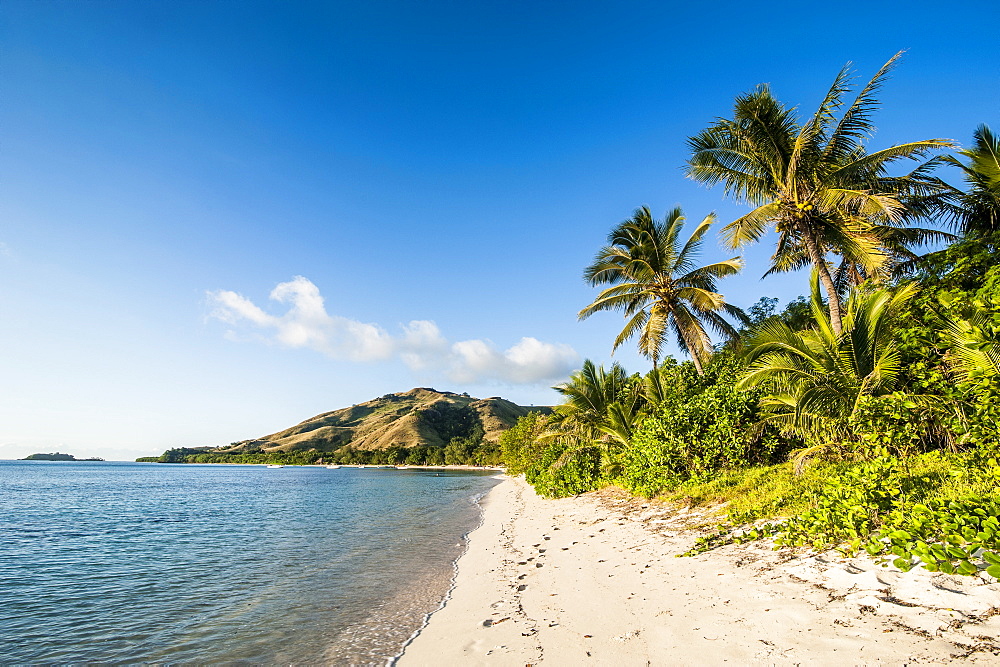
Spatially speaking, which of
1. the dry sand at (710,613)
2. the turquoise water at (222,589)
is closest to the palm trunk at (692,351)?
the turquoise water at (222,589)

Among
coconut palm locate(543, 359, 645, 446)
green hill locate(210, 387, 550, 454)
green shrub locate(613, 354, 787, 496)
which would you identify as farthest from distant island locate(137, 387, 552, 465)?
green shrub locate(613, 354, 787, 496)

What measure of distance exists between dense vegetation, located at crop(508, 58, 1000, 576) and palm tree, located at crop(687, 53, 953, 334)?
0.19 ft

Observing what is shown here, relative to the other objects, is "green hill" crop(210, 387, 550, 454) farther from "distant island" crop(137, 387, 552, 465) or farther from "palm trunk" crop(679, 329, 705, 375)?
"palm trunk" crop(679, 329, 705, 375)

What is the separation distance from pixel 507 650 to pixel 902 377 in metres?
9.61

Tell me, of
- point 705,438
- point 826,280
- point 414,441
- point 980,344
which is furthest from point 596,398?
point 414,441

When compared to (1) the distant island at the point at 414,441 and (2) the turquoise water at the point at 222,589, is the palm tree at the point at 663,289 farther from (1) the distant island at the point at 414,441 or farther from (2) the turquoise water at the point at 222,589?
(1) the distant island at the point at 414,441

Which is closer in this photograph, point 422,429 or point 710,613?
point 710,613

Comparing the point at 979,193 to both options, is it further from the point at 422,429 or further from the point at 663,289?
the point at 422,429

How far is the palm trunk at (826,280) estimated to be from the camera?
11413 millimetres

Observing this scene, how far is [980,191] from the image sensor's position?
42.9 feet

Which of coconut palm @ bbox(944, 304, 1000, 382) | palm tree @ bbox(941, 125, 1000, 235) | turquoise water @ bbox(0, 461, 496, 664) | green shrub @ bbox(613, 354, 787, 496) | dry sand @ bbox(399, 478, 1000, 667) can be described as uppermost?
palm tree @ bbox(941, 125, 1000, 235)

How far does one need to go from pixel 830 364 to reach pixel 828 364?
4cm

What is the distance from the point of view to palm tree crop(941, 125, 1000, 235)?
1115cm

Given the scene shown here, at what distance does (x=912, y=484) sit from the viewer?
668 centimetres
